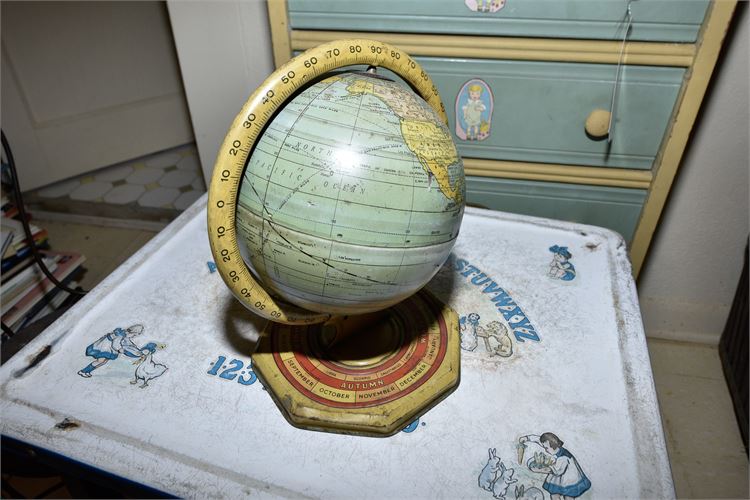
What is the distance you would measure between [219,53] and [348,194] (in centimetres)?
106

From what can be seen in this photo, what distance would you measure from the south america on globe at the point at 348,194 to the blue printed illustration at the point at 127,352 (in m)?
0.31

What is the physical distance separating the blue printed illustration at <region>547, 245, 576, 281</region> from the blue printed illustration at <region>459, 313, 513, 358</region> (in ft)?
0.70

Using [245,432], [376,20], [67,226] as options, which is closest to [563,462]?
[245,432]

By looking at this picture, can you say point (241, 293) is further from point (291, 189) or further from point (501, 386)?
point (501, 386)

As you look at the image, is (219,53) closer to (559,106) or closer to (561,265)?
(559,106)

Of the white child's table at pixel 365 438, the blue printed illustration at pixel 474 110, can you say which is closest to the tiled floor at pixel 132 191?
the white child's table at pixel 365 438

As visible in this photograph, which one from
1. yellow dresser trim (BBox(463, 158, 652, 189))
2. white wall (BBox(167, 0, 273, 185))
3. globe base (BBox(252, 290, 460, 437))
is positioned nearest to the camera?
globe base (BBox(252, 290, 460, 437))

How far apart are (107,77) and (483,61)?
1.86 m

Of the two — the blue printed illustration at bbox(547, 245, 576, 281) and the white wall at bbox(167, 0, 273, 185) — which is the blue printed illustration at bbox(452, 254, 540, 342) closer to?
the blue printed illustration at bbox(547, 245, 576, 281)

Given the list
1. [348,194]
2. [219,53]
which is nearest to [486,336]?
[348,194]

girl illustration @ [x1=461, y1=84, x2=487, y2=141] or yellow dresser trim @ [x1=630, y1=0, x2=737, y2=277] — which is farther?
girl illustration @ [x1=461, y1=84, x2=487, y2=141]

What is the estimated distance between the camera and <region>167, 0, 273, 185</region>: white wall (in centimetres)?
144

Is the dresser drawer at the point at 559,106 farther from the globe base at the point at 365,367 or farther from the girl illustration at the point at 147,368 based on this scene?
the girl illustration at the point at 147,368

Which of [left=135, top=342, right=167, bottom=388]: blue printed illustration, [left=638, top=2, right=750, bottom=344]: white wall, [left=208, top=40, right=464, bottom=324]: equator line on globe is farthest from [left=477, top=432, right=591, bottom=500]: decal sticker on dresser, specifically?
[left=638, top=2, right=750, bottom=344]: white wall
